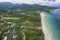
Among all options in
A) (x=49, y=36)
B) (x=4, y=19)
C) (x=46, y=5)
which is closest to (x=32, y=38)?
(x=49, y=36)

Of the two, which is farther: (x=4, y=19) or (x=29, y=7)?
(x=29, y=7)

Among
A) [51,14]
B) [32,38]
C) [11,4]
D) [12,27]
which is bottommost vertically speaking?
[32,38]

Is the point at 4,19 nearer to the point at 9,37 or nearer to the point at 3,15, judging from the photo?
the point at 3,15

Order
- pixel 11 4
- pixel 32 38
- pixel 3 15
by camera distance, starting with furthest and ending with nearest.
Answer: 1. pixel 11 4
2. pixel 3 15
3. pixel 32 38

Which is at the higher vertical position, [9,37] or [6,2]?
[6,2]
